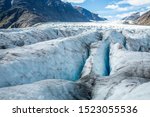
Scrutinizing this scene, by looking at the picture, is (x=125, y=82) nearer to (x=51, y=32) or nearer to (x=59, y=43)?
(x=59, y=43)

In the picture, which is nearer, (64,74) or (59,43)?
(64,74)

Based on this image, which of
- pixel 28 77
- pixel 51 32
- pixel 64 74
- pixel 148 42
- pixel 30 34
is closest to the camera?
pixel 28 77

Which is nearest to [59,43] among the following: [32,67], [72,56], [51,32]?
[72,56]

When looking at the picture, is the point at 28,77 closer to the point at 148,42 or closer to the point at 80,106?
the point at 80,106

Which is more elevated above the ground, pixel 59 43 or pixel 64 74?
pixel 59 43

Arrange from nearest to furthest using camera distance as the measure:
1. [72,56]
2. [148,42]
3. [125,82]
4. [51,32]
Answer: [125,82], [72,56], [51,32], [148,42]

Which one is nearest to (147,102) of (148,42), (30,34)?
(30,34)
